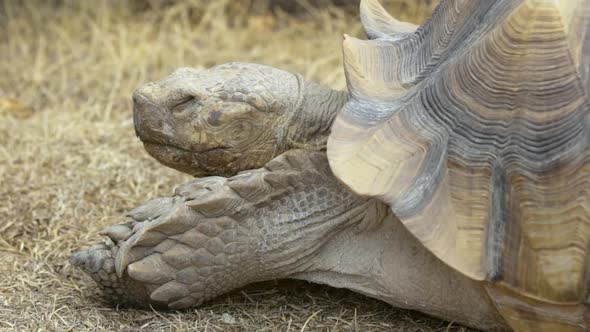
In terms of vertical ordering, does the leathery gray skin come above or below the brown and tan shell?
below

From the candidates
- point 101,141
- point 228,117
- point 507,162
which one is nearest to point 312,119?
point 228,117

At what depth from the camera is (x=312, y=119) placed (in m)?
2.78

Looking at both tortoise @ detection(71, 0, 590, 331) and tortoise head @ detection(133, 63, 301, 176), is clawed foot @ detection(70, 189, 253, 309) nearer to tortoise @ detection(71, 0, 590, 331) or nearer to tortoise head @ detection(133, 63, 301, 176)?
tortoise @ detection(71, 0, 590, 331)

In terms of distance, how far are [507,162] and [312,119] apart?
73 centimetres

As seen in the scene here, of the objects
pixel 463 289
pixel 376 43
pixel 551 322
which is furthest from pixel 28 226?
pixel 551 322

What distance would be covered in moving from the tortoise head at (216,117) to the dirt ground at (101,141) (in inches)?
16.9

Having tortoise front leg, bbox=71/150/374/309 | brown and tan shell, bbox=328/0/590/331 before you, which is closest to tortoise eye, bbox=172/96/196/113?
tortoise front leg, bbox=71/150/374/309

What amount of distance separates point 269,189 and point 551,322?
81 cm

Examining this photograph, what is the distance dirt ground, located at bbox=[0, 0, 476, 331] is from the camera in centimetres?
264

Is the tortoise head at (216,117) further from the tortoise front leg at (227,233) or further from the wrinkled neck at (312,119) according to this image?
the tortoise front leg at (227,233)

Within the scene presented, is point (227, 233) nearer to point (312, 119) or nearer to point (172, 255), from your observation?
point (172, 255)

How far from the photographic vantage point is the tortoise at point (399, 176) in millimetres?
2201

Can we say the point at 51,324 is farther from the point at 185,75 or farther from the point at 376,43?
the point at 376,43

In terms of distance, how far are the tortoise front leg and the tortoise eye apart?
25cm
